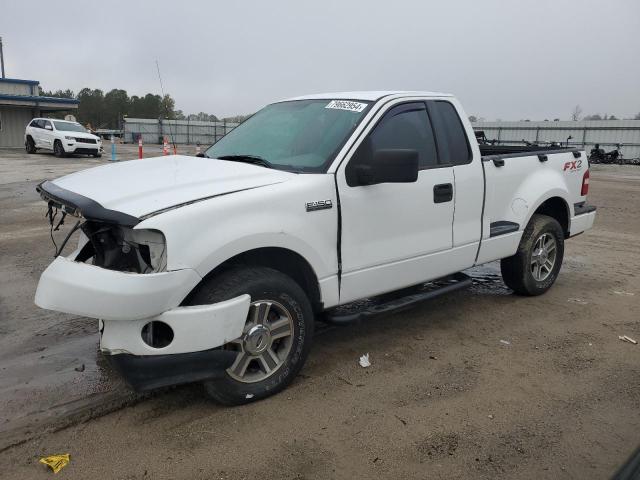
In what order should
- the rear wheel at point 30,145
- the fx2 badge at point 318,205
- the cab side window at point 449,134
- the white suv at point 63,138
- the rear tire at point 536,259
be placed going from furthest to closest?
the rear wheel at point 30,145
the white suv at point 63,138
the rear tire at point 536,259
the cab side window at point 449,134
the fx2 badge at point 318,205

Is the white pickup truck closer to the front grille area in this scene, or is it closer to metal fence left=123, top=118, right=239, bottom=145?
the front grille area

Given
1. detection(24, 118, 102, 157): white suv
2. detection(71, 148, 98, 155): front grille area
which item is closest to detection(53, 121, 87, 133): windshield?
detection(24, 118, 102, 157): white suv

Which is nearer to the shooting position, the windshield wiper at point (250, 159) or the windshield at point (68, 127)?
the windshield wiper at point (250, 159)

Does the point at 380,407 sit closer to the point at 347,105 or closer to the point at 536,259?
the point at 347,105

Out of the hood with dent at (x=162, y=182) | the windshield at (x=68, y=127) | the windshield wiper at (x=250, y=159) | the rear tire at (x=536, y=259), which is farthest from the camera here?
the windshield at (x=68, y=127)

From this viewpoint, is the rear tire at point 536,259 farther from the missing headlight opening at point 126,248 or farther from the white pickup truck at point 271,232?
the missing headlight opening at point 126,248

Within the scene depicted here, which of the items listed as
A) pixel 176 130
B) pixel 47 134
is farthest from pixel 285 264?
pixel 176 130

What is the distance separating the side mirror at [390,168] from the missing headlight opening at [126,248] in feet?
4.79

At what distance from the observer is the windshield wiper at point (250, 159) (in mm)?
3844

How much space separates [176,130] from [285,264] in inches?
1545

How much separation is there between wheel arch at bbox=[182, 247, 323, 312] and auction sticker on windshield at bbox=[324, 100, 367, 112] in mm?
1274

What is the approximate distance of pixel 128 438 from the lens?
301 cm

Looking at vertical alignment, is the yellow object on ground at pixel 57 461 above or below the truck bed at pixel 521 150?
below

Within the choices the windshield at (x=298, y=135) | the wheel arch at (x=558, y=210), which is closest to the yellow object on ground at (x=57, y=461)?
the windshield at (x=298, y=135)
